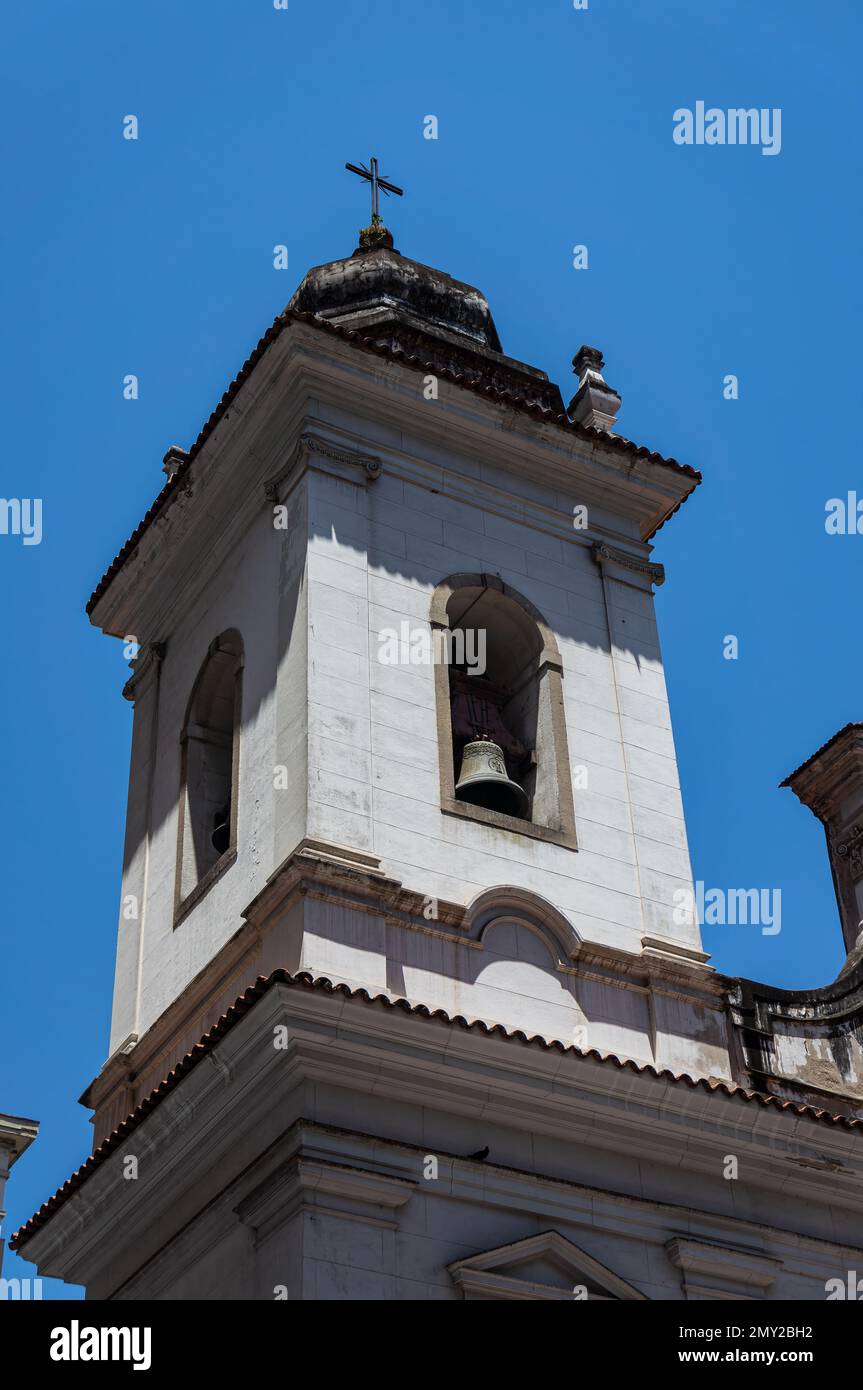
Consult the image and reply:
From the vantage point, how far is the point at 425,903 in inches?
519

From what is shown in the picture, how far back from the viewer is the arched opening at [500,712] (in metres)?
14.3

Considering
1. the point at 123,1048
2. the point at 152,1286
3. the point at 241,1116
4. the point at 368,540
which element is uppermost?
the point at 368,540

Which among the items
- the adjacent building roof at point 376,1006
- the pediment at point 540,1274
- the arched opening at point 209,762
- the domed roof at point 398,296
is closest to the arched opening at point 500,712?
the arched opening at point 209,762

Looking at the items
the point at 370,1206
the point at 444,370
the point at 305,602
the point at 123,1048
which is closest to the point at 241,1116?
the point at 370,1206

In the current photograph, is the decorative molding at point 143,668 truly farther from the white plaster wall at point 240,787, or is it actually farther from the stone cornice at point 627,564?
the stone cornice at point 627,564

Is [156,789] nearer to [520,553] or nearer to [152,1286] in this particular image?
[520,553]

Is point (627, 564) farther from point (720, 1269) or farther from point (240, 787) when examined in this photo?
point (720, 1269)

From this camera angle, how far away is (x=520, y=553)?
51.8 ft

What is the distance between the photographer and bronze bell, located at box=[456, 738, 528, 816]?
14.4m

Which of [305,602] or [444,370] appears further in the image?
[444,370]

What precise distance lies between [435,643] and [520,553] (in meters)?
1.41

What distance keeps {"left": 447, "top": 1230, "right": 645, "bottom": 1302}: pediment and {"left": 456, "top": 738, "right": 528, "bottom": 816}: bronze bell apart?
10.7 feet

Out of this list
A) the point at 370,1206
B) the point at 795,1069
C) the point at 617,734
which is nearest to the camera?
the point at 370,1206

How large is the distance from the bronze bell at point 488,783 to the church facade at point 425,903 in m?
0.02
